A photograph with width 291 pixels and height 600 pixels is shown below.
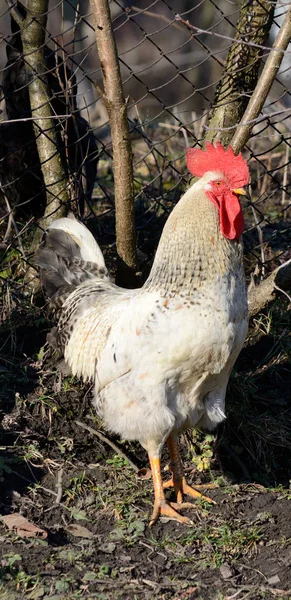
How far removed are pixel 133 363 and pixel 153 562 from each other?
866mm

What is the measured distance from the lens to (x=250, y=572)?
123 inches

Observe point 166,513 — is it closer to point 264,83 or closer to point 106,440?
point 106,440

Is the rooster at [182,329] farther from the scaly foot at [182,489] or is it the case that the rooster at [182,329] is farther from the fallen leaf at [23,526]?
the fallen leaf at [23,526]

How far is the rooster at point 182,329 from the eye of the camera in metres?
3.38

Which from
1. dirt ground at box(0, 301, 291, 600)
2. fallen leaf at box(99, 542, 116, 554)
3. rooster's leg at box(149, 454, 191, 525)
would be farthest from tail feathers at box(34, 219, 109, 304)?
fallen leaf at box(99, 542, 116, 554)

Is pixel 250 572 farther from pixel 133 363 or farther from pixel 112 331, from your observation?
pixel 112 331

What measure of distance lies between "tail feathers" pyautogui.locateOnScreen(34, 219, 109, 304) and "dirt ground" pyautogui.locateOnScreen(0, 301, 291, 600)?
0.39m

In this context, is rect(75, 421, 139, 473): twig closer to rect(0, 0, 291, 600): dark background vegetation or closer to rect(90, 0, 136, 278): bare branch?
rect(0, 0, 291, 600): dark background vegetation

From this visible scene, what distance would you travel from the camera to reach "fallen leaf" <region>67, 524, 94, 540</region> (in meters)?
3.44

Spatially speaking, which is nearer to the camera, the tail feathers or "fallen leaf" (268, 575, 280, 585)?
A: "fallen leaf" (268, 575, 280, 585)

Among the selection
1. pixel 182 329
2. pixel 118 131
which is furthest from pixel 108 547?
pixel 118 131

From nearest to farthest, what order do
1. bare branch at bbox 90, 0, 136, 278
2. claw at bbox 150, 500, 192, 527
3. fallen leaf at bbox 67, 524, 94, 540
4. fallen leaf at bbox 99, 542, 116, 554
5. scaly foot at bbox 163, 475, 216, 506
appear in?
fallen leaf at bbox 99, 542, 116, 554, fallen leaf at bbox 67, 524, 94, 540, claw at bbox 150, 500, 192, 527, bare branch at bbox 90, 0, 136, 278, scaly foot at bbox 163, 475, 216, 506

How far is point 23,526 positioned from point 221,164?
1.84 meters

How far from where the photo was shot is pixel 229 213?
348cm
